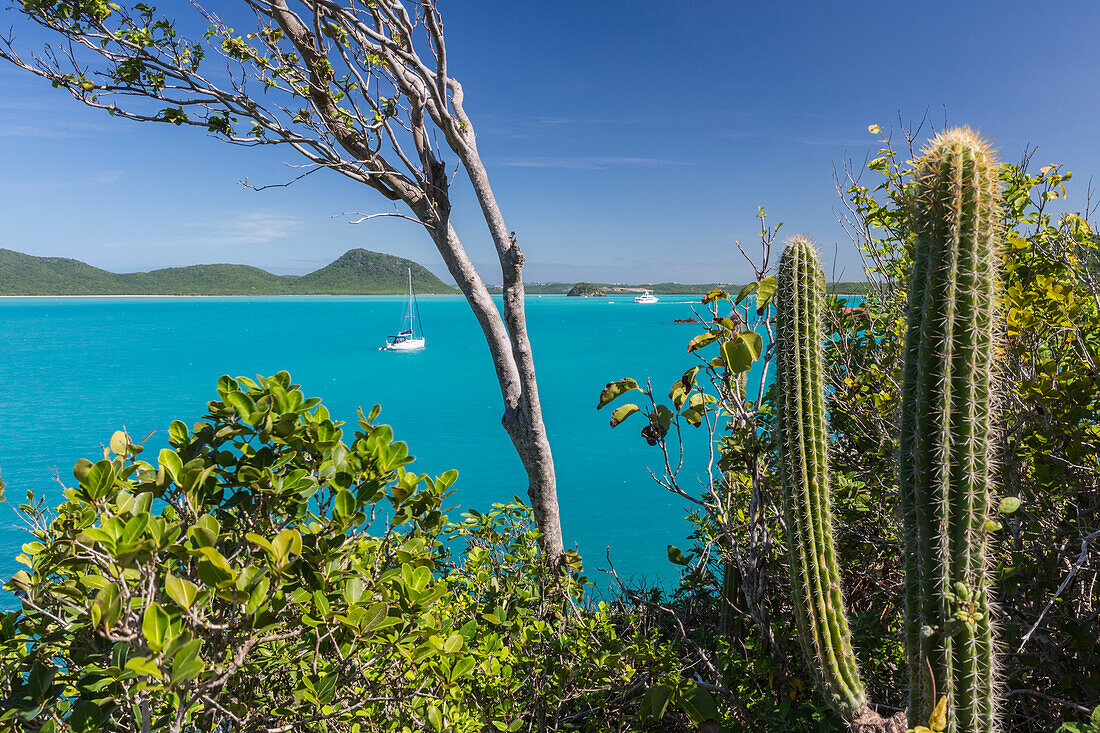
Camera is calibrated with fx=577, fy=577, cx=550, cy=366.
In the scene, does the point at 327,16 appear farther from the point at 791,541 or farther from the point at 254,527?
the point at 791,541

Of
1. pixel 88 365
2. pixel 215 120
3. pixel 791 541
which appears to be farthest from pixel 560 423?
pixel 88 365

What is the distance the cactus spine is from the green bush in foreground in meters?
1.22

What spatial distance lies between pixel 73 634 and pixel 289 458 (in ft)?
2.49

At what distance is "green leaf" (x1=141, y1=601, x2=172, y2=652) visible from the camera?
1293 millimetres

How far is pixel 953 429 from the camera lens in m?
1.78

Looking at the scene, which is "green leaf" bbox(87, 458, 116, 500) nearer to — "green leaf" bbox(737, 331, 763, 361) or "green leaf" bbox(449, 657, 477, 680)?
"green leaf" bbox(449, 657, 477, 680)

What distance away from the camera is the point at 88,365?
2073 inches

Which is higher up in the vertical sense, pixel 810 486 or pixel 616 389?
pixel 616 389

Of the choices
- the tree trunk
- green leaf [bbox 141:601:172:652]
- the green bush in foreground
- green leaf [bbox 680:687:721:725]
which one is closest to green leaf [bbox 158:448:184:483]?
the green bush in foreground

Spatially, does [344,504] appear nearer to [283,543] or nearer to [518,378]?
[283,543]

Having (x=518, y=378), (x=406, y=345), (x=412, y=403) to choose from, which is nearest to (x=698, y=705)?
(x=518, y=378)

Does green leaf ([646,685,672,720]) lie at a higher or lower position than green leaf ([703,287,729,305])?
lower

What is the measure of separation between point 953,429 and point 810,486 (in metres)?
0.54

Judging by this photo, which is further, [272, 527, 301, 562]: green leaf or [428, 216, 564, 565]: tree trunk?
[428, 216, 564, 565]: tree trunk
